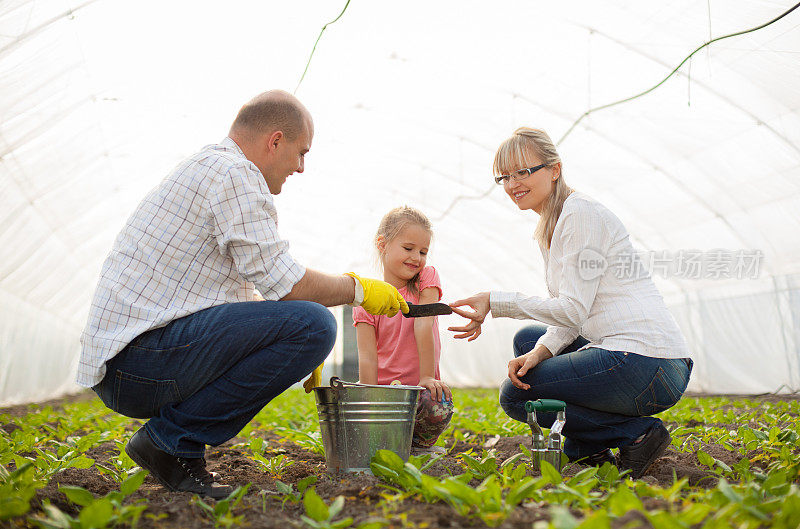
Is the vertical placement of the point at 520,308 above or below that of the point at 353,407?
above

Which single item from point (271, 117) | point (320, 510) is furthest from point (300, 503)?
point (271, 117)

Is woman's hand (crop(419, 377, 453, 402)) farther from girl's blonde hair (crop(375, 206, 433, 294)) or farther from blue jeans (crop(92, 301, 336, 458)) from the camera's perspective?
blue jeans (crop(92, 301, 336, 458))

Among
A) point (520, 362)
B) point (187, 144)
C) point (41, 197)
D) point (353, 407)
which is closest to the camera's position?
point (353, 407)

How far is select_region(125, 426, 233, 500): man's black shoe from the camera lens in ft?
7.16

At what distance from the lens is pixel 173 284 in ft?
7.36

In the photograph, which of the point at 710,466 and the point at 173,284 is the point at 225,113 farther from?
the point at 710,466

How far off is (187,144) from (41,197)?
2.45 metres

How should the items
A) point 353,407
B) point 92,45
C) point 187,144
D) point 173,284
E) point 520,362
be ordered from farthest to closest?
point 187,144 < point 92,45 < point 520,362 < point 353,407 < point 173,284

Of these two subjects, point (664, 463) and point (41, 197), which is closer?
point (664, 463)

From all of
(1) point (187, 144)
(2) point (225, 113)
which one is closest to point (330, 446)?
(2) point (225, 113)

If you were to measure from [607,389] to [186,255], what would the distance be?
1.67 m

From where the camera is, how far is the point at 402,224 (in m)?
3.22

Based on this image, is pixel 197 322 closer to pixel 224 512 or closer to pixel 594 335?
pixel 224 512

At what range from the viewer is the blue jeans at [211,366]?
2.18m
